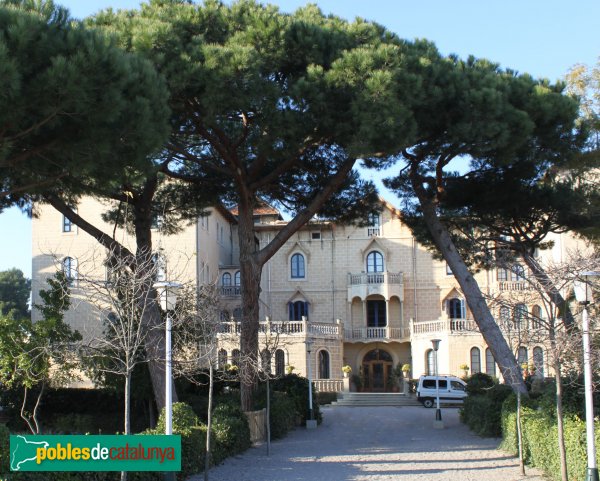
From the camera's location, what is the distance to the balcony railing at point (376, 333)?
44094 millimetres

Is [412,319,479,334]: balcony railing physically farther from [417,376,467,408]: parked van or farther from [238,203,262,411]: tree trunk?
[238,203,262,411]: tree trunk

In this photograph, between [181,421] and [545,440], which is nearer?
[545,440]

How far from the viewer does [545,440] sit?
13.6 metres

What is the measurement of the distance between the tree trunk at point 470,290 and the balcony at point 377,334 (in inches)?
922

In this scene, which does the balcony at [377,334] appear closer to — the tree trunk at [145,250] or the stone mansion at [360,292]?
the stone mansion at [360,292]

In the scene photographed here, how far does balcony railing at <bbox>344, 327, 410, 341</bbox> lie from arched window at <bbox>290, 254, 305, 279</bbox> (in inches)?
165

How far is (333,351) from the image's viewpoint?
4231 cm

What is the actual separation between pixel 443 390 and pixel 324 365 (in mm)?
7939

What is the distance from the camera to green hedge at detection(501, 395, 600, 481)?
11891mm

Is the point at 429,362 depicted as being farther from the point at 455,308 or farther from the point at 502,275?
the point at 502,275

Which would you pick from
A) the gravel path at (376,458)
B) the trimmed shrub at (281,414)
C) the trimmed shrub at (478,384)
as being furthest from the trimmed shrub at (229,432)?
the trimmed shrub at (478,384)

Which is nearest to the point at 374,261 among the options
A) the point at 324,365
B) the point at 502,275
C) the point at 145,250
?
the point at 324,365

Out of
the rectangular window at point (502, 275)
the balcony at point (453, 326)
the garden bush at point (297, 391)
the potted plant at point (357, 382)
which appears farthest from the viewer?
the potted plant at point (357, 382)

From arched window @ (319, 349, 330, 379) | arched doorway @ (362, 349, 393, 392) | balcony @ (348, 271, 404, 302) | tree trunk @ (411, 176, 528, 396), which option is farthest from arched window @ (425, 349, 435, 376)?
tree trunk @ (411, 176, 528, 396)
